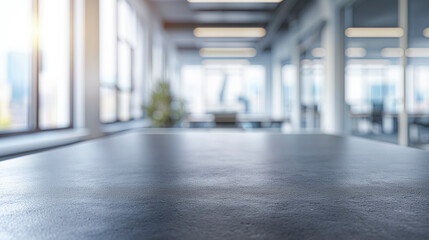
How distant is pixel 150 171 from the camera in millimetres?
748

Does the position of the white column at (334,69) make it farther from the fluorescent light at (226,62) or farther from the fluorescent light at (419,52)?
the fluorescent light at (226,62)

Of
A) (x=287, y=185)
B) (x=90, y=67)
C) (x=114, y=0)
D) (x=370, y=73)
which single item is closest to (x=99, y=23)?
(x=90, y=67)

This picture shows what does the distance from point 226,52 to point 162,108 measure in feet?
23.7

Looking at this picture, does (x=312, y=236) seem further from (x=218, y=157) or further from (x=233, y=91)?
(x=233, y=91)

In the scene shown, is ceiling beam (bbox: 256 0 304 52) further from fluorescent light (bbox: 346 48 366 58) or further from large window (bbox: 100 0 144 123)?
fluorescent light (bbox: 346 48 366 58)

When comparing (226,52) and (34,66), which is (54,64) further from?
(226,52)

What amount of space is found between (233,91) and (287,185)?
1557cm

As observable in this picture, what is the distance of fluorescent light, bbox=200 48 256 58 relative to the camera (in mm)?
13312

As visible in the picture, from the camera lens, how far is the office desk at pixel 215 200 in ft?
1.21

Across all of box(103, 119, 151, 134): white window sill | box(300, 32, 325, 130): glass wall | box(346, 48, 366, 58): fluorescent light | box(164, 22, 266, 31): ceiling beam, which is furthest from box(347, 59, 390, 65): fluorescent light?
box(103, 119, 151, 134): white window sill

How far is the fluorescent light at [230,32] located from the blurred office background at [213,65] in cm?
5

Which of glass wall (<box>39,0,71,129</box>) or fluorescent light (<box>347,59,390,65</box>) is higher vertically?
fluorescent light (<box>347,59,390,65</box>)

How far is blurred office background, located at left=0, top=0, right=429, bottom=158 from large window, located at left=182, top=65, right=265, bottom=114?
45 millimetres

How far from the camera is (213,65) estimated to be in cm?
1565
